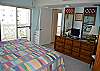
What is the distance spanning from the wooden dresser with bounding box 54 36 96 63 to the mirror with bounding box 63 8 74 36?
1.52 ft

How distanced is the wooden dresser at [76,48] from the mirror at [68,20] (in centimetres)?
46

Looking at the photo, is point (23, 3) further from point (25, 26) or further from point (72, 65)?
point (72, 65)

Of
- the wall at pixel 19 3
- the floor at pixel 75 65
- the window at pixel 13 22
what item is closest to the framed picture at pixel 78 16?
the floor at pixel 75 65

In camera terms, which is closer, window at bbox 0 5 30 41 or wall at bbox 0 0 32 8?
wall at bbox 0 0 32 8

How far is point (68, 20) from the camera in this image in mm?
5070

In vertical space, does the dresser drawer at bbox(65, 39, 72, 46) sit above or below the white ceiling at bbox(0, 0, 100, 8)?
below

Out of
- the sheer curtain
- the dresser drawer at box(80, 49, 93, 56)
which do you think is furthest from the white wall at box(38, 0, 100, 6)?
the dresser drawer at box(80, 49, 93, 56)

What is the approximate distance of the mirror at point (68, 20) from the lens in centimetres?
492

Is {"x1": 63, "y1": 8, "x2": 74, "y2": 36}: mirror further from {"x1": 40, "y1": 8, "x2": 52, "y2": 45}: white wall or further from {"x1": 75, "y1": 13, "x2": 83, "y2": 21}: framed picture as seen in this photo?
{"x1": 40, "y1": 8, "x2": 52, "y2": 45}: white wall

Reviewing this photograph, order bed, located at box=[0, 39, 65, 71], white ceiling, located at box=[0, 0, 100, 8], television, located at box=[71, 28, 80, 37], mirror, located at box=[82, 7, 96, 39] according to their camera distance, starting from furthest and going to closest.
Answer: television, located at box=[71, 28, 80, 37]
mirror, located at box=[82, 7, 96, 39]
white ceiling, located at box=[0, 0, 100, 8]
bed, located at box=[0, 39, 65, 71]

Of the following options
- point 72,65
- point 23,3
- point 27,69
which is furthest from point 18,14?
point 27,69

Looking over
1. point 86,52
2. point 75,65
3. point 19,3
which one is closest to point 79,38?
point 86,52

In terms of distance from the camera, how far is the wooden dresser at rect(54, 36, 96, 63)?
4.00 meters

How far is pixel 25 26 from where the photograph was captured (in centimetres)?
567
